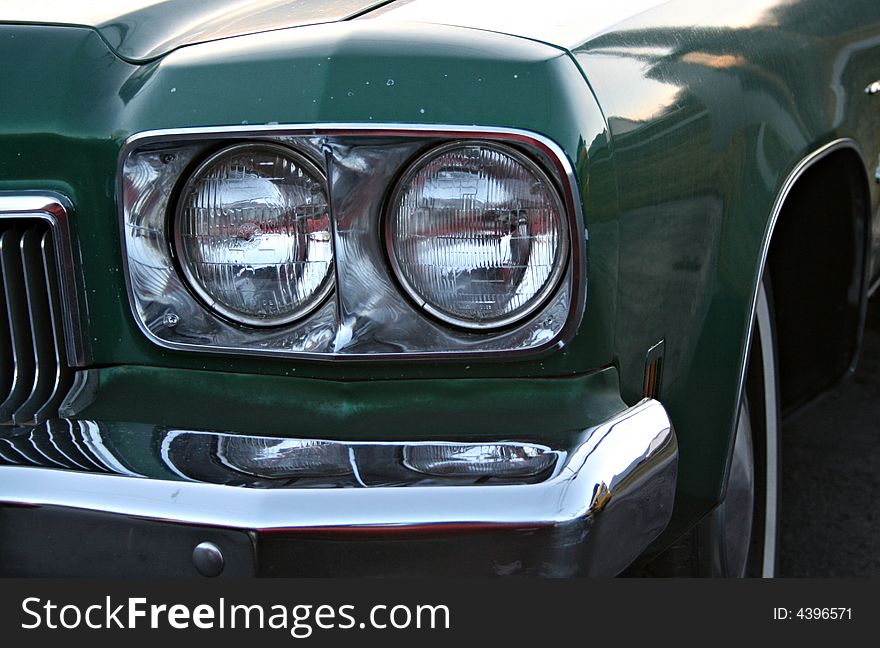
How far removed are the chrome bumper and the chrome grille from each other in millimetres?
223

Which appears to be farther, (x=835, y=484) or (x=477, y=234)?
(x=835, y=484)

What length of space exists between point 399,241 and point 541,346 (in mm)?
211

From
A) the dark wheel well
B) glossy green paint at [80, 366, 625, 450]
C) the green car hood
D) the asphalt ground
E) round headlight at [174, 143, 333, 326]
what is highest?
the green car hood

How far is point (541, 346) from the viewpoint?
1286 mm

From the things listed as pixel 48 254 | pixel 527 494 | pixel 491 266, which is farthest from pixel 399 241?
pixel 48 254

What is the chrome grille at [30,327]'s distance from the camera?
1.38m

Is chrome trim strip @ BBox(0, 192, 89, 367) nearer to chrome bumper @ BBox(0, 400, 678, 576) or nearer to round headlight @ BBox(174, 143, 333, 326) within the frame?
round headlight @ BBox(174, 143, 333, 326)

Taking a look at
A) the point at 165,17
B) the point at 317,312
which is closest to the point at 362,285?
the point at 317,312

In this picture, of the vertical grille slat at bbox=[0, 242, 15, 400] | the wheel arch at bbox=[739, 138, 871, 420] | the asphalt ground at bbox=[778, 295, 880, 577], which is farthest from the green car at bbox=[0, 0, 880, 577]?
the asphalt ground at bbox=[778, 295, 880, 577]

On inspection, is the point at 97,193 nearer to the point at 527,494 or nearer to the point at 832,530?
the point at 527,494

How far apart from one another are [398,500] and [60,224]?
0.56 metres

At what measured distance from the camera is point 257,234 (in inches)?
52.4

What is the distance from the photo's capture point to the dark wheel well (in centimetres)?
200

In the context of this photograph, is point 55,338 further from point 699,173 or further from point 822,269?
point 822,269
